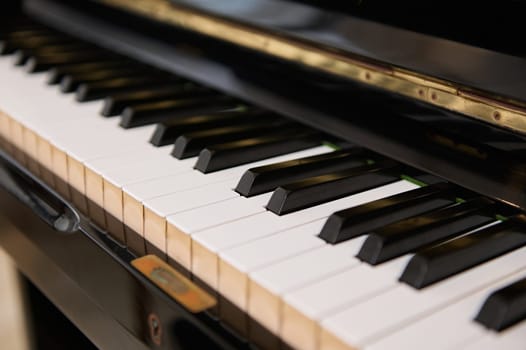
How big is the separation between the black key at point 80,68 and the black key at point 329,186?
2.14 feet

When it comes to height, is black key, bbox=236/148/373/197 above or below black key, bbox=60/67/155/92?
above

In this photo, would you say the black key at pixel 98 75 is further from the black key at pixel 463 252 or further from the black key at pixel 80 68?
the black key at pixel 463 252

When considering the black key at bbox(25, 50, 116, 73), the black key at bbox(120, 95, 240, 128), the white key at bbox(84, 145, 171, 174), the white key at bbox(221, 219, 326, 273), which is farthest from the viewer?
the black key at bbox(25, 50, 116, 73)

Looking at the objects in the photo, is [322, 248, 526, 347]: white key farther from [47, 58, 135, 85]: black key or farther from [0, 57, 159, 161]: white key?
[47, 58, 135, 85]: black key

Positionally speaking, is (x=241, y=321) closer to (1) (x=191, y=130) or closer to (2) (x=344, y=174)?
(2) (x=344, y=174)

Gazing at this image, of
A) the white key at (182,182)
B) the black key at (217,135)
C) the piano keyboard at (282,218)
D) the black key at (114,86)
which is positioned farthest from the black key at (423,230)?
the black key at (114,86)

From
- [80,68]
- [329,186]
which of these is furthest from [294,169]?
[80,68]

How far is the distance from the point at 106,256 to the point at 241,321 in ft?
0.79

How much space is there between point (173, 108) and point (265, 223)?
1.46 ft

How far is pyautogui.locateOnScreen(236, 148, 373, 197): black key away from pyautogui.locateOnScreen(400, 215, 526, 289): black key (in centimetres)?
23

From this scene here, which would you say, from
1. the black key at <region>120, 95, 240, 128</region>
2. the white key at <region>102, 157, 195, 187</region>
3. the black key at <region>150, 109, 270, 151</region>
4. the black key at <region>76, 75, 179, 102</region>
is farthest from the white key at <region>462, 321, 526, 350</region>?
the black key at <region>76, 75, 179, 102</region>

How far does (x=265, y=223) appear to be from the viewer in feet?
2.55

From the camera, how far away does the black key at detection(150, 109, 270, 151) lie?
102 cm

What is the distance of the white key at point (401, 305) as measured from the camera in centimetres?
59
